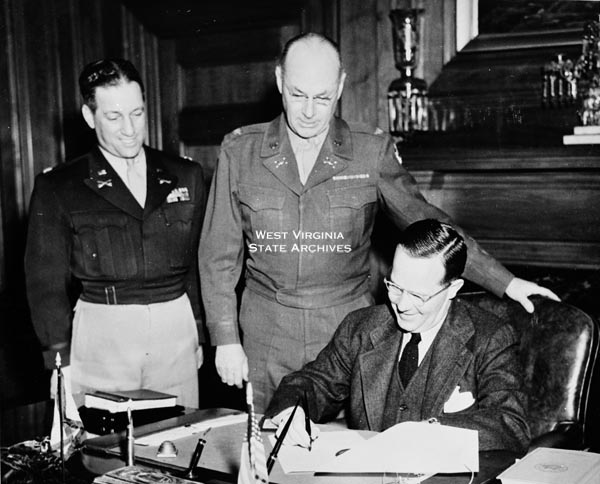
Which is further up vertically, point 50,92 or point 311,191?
point 50,92

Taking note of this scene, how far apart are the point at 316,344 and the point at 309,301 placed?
136mm

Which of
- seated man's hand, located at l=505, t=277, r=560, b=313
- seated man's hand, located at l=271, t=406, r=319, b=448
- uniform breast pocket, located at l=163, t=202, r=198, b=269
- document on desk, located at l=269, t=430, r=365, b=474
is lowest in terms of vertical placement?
document on desk, located at l=269, t=430, r=365, b=474

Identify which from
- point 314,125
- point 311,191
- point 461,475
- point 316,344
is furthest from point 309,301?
point 461,475

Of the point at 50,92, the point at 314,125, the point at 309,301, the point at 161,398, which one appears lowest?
the point at 161,398

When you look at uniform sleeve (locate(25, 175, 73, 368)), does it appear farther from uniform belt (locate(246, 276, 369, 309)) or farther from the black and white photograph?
uniform belt (locate(246, 276, 369, 309))

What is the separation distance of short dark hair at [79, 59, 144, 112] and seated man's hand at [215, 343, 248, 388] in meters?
0.90

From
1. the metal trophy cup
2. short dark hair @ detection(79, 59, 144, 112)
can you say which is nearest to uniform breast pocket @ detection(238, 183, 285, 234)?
short dark hair @ detection(79, 59, 144, 112)

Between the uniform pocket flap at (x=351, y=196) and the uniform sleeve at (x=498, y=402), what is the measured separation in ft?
2.34

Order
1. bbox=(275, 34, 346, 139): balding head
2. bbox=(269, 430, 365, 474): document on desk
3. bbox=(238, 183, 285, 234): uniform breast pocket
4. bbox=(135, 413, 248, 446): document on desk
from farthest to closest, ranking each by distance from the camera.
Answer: bbox=(238, 183, 285, 234): uniform breast pocket
bbox=(275, 34, 346, 139): balding head
bbox=(135, 413, 248, 446): document on desk
bbox=(269, 430, 365, 474): document on desk

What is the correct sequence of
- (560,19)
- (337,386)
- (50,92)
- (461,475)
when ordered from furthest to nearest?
(50,92) < (560,19) < (337,386) < (461,475)

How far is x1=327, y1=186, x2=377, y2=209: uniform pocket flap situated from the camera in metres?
2.64

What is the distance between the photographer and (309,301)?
2.60 m

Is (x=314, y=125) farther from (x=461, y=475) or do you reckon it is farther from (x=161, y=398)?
(x=461, y=475)

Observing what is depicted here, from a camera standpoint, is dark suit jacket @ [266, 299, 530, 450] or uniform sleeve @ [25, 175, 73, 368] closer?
dark suit jacket @ [266, 299, 530, 450]
